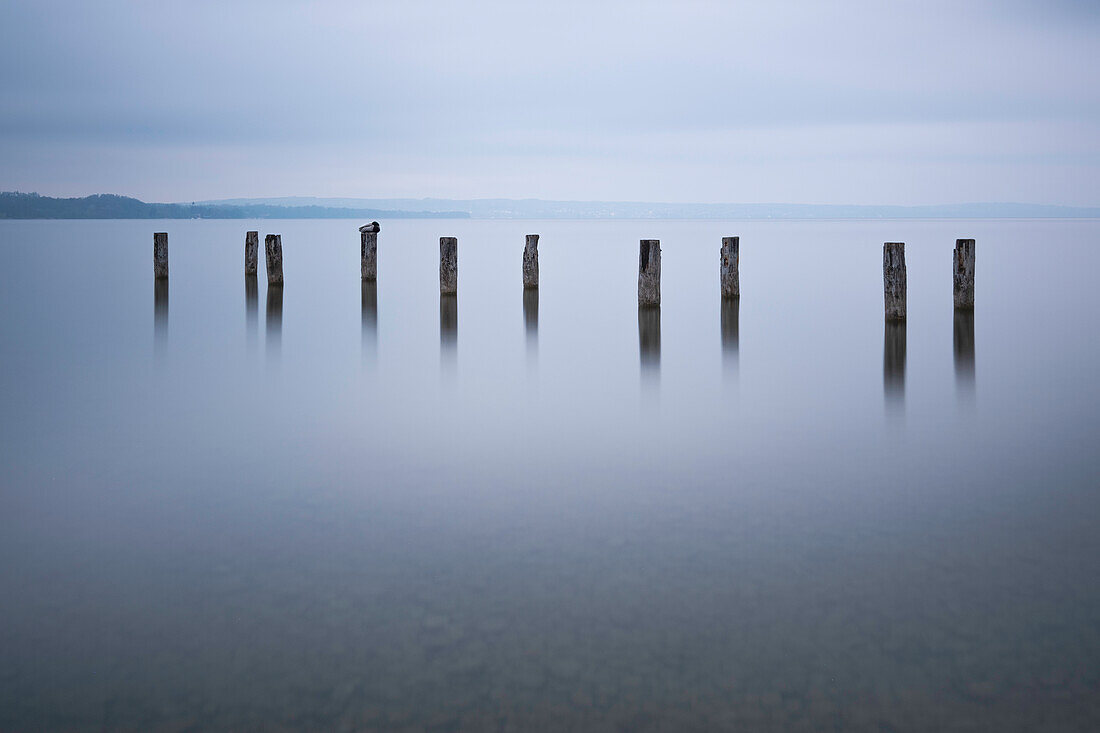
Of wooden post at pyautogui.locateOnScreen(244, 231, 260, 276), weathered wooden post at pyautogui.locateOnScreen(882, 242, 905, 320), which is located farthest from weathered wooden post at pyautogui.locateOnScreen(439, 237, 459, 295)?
weathered wooden post at pyautogui.locateOnScreen(882, 242, 905, 320)

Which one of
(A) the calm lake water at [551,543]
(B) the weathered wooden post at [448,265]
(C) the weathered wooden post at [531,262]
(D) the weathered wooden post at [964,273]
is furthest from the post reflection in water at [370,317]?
(D) the weathered wooden post at [964,273]

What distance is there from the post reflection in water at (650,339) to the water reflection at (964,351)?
296 cm

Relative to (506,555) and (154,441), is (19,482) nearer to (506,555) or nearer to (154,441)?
(154,441)

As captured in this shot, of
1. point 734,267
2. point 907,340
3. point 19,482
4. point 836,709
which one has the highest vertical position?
point 734,267

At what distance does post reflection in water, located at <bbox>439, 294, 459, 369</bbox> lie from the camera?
40.4ft

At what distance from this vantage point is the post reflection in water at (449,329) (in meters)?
12.3

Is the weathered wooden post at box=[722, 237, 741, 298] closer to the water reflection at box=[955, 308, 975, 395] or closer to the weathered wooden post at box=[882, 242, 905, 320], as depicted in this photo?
the weathered wooden post at box=[882, 242, 905, 320]

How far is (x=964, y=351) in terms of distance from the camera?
1225cm

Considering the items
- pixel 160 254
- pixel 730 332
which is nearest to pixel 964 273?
pixel 730 332

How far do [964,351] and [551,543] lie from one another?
→ 8915 millimetres

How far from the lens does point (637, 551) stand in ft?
15.5

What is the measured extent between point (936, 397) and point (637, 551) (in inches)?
212

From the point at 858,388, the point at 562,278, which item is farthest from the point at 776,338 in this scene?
the point at 562,278

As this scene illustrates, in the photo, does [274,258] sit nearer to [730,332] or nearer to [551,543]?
[730,332]
